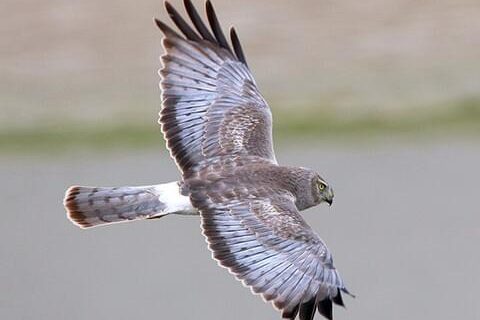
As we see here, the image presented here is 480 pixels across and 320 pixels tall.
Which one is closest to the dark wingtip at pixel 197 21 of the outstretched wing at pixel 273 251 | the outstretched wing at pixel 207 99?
the outstretched wing at pixel 207 99

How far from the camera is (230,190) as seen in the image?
8477 millimetres

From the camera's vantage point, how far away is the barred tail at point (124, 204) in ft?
27.8

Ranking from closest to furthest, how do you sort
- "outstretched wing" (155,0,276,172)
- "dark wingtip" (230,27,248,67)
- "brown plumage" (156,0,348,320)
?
1. "brown plumage" (156,0,348,320)
2. "outstretched wing" (155,0,276,172)
3. "dark wingtip" (230,27,248,67)

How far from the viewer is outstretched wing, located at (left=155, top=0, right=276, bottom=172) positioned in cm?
885

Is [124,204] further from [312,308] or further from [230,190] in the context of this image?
[312,308]

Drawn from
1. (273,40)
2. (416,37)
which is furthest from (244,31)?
(416,37)

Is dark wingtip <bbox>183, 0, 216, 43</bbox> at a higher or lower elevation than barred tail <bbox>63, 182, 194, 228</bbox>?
higher

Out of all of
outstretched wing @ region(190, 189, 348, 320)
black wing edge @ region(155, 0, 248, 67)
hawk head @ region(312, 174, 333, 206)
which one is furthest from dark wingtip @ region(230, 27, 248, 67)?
outstretched wing @ region(190, 189, 348, 320)

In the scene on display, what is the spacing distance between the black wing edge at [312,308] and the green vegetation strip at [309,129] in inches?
115

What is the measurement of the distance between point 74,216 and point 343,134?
2.77 meters

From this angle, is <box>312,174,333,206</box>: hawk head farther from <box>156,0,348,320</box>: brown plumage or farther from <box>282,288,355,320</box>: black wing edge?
<box>282,288,355,320</box>: black wing edge

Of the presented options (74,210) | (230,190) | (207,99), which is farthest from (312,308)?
(207,99)

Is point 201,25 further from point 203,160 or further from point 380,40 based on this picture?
point 380,40

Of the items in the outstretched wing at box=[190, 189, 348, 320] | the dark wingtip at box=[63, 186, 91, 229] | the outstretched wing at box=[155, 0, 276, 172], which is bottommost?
the outstretched wing at box=[190, 189, 348, 320]
